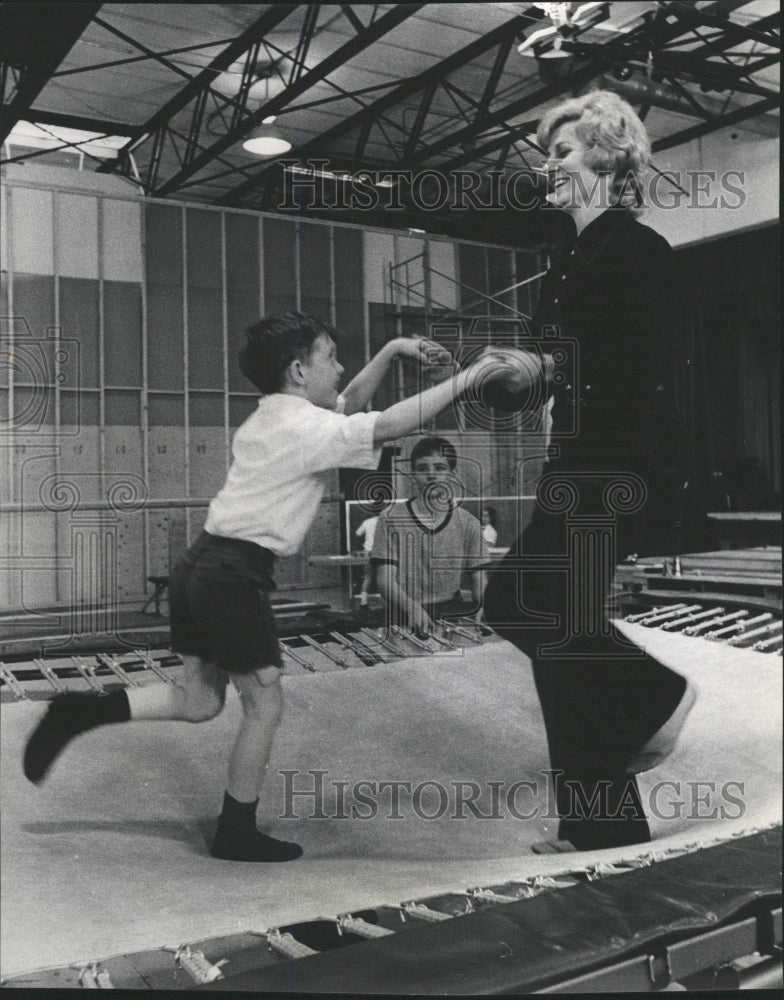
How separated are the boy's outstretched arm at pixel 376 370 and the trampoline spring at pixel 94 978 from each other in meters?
1.10

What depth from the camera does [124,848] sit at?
56.3 inches

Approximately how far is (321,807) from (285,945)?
25 centimetres

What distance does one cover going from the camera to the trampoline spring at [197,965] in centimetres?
131

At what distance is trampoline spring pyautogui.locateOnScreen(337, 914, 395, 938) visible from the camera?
4.66 ft

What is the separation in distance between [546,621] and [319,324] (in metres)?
0.80

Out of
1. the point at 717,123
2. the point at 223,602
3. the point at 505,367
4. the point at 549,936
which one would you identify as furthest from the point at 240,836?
→ the point at 717,123

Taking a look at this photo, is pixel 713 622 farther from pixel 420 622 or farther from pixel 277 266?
pixel 277 266

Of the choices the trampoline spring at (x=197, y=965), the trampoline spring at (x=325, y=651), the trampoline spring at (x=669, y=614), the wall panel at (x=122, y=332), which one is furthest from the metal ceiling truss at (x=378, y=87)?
the trampoline spring at (x=197, y=965)

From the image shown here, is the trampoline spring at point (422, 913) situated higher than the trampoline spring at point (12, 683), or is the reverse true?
the trampoline spring at point (12, 683)

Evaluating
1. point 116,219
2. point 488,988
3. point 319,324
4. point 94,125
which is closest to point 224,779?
point 488,988

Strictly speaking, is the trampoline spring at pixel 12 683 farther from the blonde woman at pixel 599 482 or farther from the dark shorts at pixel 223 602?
the blonde woman at pixel 599 482

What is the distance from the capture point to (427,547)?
1.46 m

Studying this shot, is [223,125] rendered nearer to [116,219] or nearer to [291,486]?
[116,219]

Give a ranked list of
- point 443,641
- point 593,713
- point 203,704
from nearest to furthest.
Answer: point 203,704 → point 443,641 → point 593,713
